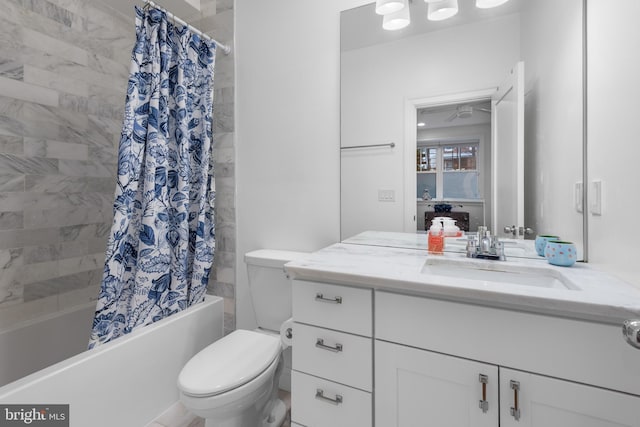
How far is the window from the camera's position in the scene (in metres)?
1.37

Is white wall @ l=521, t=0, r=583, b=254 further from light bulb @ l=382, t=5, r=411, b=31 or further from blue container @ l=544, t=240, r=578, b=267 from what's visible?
light bulb @ l=382, t=5, r=411, b=31

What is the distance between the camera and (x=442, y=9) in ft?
4.66

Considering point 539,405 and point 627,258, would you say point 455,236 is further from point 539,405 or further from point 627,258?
point 539,405

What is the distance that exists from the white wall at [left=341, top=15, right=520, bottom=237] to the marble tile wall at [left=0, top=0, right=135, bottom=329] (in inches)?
65.2

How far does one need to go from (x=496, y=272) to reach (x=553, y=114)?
69 cm

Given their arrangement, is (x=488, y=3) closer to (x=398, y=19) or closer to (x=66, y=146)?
(x=398, y=19)

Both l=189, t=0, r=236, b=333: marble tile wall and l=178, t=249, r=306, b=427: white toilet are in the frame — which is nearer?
l=178, t=249, r=306, b=427: white toilet

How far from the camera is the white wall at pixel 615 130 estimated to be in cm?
90

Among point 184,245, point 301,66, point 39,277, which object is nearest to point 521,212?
point 301,66

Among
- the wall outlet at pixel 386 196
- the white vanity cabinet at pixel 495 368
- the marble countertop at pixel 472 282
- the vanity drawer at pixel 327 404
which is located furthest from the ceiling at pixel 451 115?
the vanity drawer at pixel 327 404

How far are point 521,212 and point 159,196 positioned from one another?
5.66 ft

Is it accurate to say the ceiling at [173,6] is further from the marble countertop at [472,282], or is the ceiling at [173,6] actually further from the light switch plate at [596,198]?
the light switch plate at [596,198]

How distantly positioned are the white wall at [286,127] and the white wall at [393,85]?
0.29 ft

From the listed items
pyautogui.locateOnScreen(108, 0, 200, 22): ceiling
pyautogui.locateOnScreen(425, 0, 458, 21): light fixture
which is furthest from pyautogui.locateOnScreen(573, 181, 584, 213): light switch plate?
pyautogui.locateOnScreen(108, 0, 200, 22): ceiling
